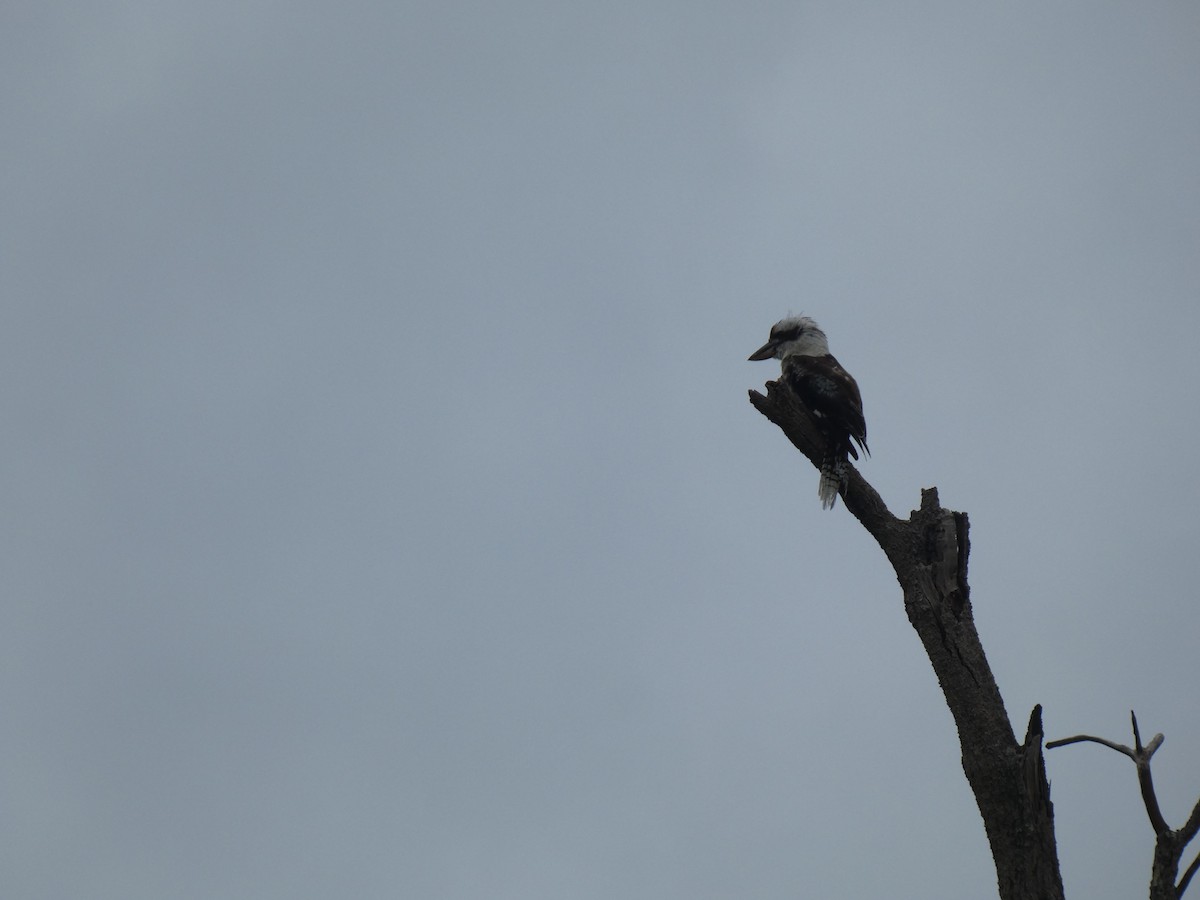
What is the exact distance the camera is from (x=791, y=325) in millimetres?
9406

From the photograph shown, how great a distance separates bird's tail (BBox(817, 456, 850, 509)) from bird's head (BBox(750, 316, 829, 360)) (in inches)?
84.4

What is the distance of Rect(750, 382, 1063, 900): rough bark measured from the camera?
15.2 ft

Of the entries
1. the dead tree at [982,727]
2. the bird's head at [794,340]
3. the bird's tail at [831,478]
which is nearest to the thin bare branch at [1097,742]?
the dead tree at [982,727]

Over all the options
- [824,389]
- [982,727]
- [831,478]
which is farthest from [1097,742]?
[824,389]

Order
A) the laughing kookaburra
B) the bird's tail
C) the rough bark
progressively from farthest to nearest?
the laughing kookaburra
the bird's tail
the rough bark

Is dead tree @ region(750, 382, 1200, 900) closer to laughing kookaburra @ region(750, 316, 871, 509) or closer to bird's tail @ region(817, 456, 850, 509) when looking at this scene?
bird's tail @ region(817, 456, 850, 509)

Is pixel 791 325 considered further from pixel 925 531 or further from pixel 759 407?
pixel 925 531

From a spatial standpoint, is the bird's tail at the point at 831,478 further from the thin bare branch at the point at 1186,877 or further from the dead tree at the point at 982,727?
the thin bare branch at the point at 1186,877

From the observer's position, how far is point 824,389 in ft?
25.6

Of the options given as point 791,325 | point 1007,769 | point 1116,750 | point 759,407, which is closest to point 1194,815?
point 1116,750

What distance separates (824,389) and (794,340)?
5.36 feet

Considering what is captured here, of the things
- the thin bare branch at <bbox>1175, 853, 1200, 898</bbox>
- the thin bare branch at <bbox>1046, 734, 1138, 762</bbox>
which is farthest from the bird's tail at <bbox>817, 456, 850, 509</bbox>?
the thin bare branch at <bbox>1175, 853, 1200, 898</bbox>

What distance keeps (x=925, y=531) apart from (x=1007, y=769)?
4.09 ft

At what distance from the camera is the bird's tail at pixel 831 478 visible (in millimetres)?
5883
